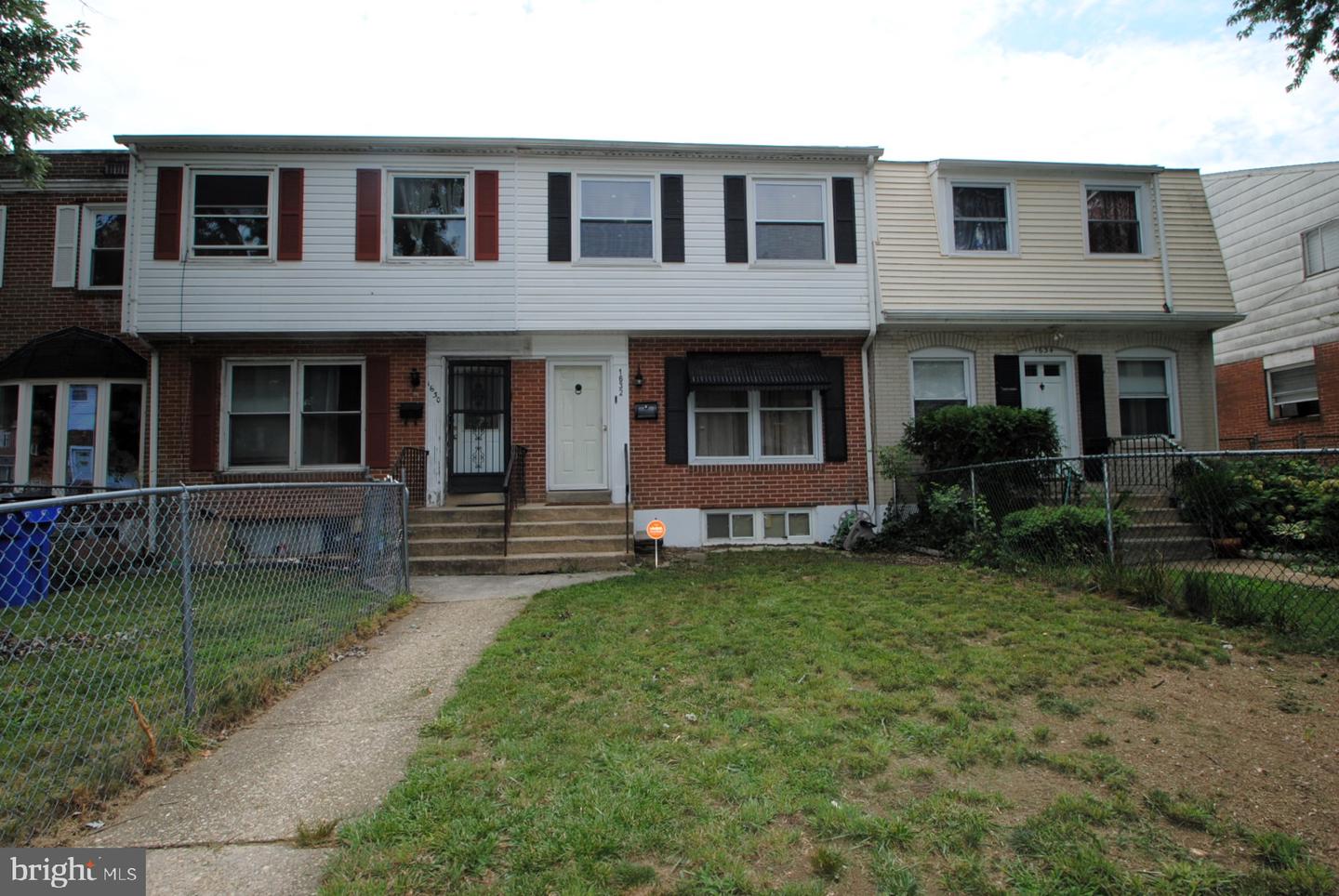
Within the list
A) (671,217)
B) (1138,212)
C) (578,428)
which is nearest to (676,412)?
(578,428)

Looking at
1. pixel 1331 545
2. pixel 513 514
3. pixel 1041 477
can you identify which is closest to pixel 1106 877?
pixel 1331 545

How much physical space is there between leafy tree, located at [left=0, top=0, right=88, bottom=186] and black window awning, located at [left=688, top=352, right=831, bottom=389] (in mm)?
8598

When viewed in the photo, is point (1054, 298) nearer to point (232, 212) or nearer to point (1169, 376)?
point (1169, 376)

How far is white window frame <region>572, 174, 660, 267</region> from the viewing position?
10352mm

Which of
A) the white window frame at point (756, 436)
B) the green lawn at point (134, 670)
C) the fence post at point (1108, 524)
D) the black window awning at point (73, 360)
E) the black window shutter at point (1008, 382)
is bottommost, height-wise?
the green lawn at point (134, 670)

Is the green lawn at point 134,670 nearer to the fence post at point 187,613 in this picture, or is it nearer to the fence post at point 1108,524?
the fence post at point 187,613

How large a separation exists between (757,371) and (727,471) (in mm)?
1617

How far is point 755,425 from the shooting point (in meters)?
10.8

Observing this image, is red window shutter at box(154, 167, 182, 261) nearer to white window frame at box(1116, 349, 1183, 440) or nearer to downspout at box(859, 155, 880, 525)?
downspout at box(859, 155, 880, 525)

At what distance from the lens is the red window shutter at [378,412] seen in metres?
10.1

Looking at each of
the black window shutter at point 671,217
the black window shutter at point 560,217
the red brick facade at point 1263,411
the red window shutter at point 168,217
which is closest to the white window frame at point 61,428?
the red window shutter at point 168,217

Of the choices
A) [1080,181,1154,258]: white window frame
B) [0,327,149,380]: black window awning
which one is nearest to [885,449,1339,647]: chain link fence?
[1080,181,1154,258]: white window frame

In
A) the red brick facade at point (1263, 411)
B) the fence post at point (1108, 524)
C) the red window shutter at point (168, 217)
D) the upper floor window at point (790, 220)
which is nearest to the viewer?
the fence post at point (1108, 524)

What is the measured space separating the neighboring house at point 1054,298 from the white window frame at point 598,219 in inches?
142
